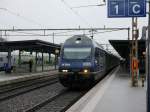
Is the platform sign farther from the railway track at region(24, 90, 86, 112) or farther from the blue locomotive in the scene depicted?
the blue locomotive

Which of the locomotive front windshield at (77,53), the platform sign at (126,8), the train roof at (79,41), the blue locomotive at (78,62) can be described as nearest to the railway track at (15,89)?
the blue locomotive at (78,62)

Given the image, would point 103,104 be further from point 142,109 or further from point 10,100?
point 10,100

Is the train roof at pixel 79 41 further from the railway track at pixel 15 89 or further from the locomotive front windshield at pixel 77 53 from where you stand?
the railway track at pixel 15 89

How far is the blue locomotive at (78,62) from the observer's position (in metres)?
22.1

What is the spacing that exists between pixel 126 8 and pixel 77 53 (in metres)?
10.4

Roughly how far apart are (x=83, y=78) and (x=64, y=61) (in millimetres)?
1604

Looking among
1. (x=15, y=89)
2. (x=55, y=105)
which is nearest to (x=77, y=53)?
(x=15, y=89)

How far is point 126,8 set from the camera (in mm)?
12883

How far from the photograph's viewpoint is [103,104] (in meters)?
14.3

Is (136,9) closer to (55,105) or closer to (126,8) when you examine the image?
(126,8)

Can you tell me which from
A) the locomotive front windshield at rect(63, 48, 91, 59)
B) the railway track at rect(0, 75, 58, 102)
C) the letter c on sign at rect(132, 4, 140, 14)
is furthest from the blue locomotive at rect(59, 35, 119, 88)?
the letter c on sign at rect(132, 4, 140, 14)

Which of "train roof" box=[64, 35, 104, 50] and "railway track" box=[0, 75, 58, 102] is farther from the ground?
"train roof" box=[64, 35, 104, 50]

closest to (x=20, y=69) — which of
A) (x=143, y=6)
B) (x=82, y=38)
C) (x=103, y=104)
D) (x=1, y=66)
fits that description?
(x=1, y=66)

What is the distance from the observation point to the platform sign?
11.7 meters
